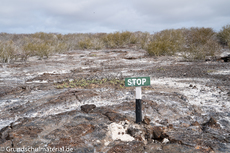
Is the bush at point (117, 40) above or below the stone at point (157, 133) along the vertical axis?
above

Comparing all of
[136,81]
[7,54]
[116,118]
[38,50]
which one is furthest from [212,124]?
[38,50]

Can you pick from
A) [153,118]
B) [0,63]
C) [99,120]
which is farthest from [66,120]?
[0,63]

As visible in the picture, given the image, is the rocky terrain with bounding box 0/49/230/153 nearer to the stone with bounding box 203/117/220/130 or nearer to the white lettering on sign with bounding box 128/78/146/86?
the stone with bounding box 203/117/220/130

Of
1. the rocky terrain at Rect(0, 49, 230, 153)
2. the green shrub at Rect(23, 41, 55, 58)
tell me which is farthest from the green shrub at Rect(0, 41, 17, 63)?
the rocky terrain at Rect(0, 49, 230, 153)

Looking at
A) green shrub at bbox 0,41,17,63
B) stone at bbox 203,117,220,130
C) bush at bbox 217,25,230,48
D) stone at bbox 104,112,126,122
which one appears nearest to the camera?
stone at bbox 203,117,220,130

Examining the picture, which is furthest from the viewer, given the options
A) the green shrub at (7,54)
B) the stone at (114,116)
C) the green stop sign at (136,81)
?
the green shrub at (7,54)

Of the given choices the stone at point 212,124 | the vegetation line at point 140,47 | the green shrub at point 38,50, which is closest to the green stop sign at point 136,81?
the stone at point 212,124

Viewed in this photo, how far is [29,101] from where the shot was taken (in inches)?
178

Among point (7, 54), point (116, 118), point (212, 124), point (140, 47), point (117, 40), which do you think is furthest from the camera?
point (117, 40)

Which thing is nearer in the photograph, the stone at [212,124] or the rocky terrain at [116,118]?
the rocky terrain at [116,118]

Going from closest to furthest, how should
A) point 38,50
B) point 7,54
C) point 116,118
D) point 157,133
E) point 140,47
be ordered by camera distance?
point 157,133 < point 116,118 < point 7,54 < point 38,50 < point 140,47

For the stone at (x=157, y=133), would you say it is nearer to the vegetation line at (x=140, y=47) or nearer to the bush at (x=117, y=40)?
the vegetation line at (x=140, y=47)

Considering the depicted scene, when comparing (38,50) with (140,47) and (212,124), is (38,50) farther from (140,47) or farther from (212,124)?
(212,124)

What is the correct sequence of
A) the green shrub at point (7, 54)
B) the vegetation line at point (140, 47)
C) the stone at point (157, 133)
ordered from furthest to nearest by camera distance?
the vegetation line at point (140, 47) < the green shrub at point (7, 54) < the stone at point (157, 133)
